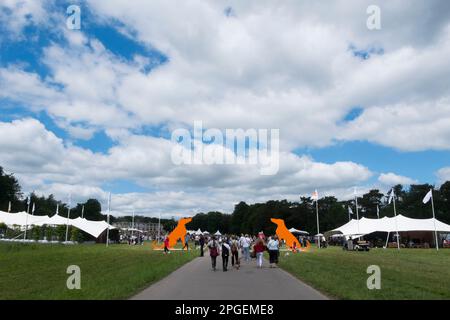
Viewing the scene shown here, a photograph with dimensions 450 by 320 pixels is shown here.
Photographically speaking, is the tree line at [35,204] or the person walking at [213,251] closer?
the person walking at [213,251]

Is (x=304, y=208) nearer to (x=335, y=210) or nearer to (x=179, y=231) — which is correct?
(x=335, y=210)

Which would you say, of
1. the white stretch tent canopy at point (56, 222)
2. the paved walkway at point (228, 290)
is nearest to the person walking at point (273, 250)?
the paved walkway at point (228, 290)

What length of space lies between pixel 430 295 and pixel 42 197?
531 feet

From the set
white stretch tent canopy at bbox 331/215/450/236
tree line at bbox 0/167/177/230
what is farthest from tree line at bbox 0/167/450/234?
white stretch tent canopy at bbox 331/215/450/236

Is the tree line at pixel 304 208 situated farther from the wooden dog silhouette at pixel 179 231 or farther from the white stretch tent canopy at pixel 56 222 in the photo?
the wooden dog silhouette at pixel 179 231

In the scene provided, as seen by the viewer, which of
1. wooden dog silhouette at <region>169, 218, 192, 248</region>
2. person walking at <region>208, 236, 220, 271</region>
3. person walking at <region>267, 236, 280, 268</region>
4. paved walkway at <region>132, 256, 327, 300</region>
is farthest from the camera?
wooden dog silhouette at <region>169, 218, 192, 248</region>

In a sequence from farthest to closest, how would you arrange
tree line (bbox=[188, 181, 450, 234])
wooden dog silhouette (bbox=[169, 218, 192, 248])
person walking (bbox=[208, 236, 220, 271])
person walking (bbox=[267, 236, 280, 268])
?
tree line (bbox=[188, 181, 450, 234]), wooden dog silhouette (bbox=[169, 218, 192, 248]), person walking (bbox=[267, 236, 280, 268]), person walking (bbox=[208, 236, 220, 271])

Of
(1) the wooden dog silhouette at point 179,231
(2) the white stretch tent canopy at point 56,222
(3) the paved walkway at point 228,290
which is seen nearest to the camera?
(3) the paved walkway at point 228,290

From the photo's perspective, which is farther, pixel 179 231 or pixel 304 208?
pixel 304 208

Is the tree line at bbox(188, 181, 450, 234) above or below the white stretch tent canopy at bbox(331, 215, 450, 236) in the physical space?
above

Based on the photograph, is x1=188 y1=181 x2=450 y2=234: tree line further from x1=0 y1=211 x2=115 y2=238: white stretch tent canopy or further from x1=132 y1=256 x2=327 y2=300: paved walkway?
x1=132 y1=256 x2=327 y2=300: paved walkway

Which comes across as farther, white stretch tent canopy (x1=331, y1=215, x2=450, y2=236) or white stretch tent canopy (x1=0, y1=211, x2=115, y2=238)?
white stretch tent canopy (x1=0, y1=211, x2=115, y2=238)

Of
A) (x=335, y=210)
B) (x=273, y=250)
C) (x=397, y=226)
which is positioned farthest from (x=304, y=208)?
(x=273, y=250)
